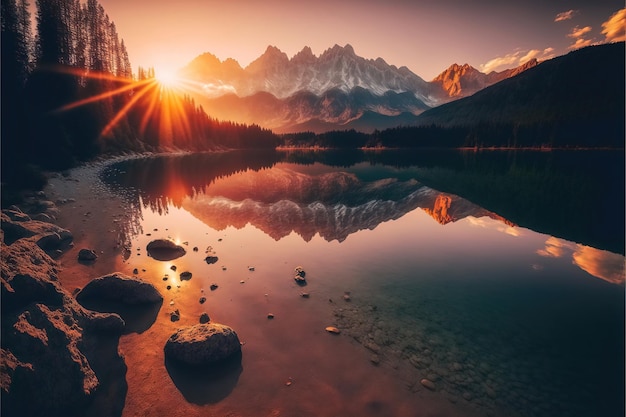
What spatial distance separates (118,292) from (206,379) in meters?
7.00

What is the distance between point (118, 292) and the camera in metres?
13.1

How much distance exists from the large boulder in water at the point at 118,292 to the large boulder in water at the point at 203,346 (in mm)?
3868

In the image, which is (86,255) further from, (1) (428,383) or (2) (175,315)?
(1) (428,383)

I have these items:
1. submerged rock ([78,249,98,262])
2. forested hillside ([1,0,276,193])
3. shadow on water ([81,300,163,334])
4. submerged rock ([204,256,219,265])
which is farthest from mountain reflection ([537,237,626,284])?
forested hillside ([1,0,276,193])

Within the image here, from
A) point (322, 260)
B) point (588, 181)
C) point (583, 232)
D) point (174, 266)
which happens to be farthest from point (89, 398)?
point (588, 181)

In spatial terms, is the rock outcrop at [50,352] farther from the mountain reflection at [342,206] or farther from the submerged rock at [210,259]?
the mountain reflection at [342,206]

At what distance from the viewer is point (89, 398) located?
7.89m

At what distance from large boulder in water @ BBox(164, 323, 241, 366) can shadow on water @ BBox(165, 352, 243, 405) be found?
176mm

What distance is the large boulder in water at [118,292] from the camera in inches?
511

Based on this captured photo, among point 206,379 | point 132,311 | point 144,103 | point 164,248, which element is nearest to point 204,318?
point 206,379

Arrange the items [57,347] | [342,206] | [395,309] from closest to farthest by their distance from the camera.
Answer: [57,347] < [395,309] < [342,206]

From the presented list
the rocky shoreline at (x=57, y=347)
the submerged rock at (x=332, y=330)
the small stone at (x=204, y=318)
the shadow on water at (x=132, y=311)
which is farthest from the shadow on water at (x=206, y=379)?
the submerged rock at (x=332, y=330)

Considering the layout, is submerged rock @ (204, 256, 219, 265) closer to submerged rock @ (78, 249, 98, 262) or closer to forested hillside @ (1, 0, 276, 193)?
submerged rock @ (78, 249, 98, 262)

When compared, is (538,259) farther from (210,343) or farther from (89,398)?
(89,398)
